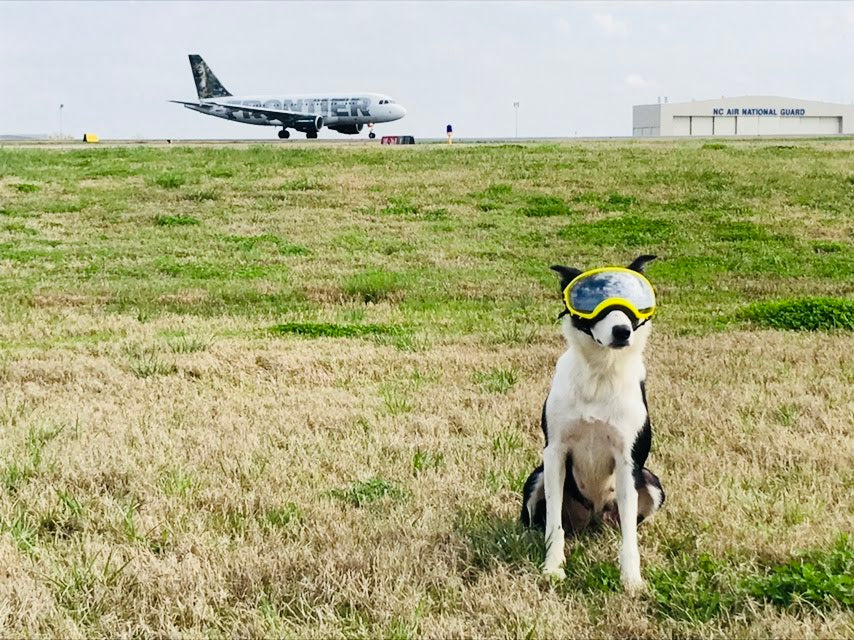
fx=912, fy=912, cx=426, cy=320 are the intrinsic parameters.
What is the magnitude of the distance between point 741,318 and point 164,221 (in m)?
14.0

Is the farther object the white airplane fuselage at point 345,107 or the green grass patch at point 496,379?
the white airplane fuselage at point 345,107

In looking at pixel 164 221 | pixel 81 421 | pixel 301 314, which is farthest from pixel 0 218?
pixel 81 421

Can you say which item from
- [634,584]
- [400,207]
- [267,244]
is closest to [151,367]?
[634,584]

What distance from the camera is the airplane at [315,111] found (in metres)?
57.9

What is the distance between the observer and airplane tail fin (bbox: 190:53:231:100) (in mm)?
71750

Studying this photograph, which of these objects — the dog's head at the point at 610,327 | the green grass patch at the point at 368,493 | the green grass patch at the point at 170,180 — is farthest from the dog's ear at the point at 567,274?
the green grass patch at the point at 170,180

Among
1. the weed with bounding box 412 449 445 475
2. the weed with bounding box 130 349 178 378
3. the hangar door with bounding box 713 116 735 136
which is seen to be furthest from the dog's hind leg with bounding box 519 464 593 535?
the hangar door with bounding box 713 116 735 136

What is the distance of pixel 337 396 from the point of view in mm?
7723

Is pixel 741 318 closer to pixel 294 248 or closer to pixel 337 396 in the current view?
pixel 337 396

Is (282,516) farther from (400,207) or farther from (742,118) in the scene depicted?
(742,118)

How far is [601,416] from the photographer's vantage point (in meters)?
4.12

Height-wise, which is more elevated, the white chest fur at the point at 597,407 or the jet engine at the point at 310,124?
the jet engine at the point at 310,124

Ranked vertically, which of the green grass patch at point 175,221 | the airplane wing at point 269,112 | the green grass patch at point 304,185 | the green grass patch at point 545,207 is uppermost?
the airplane wing at point 269,112

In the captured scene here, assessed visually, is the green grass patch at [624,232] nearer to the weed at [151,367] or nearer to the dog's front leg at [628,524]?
the weed at [151,367]
